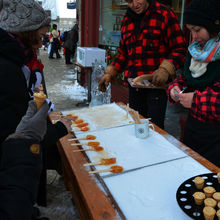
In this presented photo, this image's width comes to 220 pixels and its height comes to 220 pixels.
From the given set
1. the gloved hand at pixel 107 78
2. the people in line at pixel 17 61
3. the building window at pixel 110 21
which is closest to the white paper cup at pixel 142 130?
the people in line at pixel 17 61

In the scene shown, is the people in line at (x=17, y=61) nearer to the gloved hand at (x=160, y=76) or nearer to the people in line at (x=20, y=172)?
the people in line at (x=20, y=172)

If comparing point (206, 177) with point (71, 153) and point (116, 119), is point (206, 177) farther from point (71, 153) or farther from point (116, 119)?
point (116, 119)

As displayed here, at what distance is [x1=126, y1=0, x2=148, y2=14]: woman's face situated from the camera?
7.17ft

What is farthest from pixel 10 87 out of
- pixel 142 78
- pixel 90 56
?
pixel 90 56

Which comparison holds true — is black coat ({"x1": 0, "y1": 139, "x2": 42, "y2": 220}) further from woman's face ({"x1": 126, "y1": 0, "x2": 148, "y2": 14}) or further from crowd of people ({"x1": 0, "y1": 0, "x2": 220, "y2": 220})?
woman's face ({"x1": 126, "y1": 0, "x2": 148, "y2": 14})

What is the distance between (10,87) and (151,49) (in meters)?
1.49

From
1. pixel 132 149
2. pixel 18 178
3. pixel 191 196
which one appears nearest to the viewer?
pixel 18 178

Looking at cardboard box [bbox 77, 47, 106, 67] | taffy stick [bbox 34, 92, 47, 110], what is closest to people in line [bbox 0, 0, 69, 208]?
taffy stick [bbox 34, 92, 47, 110]

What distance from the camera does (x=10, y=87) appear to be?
4.03ft

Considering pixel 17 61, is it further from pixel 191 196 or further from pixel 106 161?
pixel 191 196

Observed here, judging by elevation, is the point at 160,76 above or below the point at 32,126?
above

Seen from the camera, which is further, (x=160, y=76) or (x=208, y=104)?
(x=160, y=76)

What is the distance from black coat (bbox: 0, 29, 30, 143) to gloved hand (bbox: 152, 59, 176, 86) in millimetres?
1237

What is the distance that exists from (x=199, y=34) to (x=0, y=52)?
1229 mm
